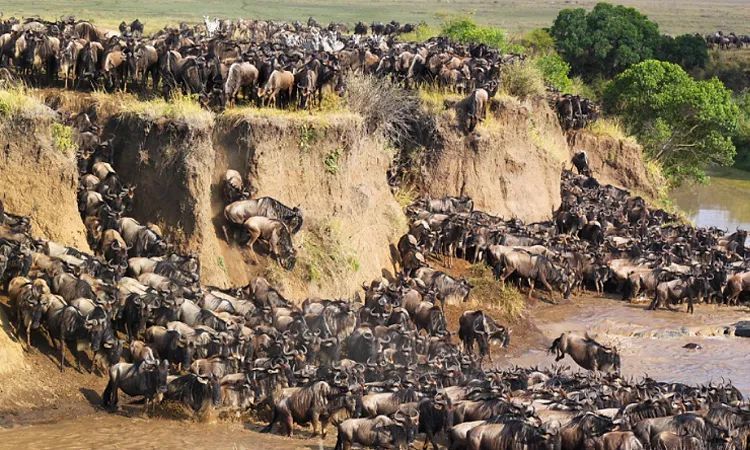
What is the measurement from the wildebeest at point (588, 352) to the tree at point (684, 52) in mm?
44990

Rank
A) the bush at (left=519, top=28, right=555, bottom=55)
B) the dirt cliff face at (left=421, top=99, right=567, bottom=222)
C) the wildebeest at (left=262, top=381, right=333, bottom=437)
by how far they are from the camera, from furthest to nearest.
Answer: the bush at (left=519, top=28, right=555, bottom=55) → the dirt cliff face at (left=421, top=99, right=567, bottom=222) → the wildebeest at (left=262, top=381, right=333, bottom=437)

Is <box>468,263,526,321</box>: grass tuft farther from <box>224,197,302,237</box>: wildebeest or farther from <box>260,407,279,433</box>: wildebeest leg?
<box>260,407,279,433</box>: wildebeest leg

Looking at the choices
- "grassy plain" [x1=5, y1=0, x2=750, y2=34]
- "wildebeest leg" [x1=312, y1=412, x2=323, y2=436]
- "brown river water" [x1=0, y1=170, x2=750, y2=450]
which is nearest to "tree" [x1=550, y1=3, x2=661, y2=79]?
"grassy plain" [x1=5, y1=0, x2=750, y2=34]

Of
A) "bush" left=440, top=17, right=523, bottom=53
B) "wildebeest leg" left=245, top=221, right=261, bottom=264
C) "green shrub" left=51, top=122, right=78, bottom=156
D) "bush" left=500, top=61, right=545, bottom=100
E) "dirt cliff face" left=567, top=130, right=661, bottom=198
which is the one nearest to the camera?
"green shrub" left=51, top=122, right=78, bottom=156

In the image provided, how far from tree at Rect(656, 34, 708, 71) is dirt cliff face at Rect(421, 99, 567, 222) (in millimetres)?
32480

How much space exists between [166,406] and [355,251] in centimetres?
839

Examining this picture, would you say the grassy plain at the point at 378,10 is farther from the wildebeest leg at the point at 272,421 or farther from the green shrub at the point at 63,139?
the wildebeest leg at the point at 272,421

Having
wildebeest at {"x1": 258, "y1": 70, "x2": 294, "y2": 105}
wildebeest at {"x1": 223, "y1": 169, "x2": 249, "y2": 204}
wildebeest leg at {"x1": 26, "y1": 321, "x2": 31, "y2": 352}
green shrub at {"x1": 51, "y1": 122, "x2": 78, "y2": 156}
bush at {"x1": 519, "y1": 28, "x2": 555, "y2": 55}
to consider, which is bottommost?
wildebeest leg at {"x1": 26, "y1": 321, "x2": 31, "y2": 352}

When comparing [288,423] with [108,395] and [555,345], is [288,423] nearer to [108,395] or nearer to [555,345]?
[108,395]

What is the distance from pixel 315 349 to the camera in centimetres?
2059

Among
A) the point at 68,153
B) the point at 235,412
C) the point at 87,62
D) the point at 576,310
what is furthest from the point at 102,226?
the point at 576,310

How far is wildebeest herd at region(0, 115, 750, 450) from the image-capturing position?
17.0m

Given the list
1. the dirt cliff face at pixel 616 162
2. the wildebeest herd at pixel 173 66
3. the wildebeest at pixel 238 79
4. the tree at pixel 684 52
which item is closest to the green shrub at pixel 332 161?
the wildebeest herd at pixel 173 66

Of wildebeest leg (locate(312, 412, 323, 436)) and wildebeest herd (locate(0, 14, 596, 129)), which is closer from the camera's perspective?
wildebeest leg (locate(312, 412, 323, 436))
